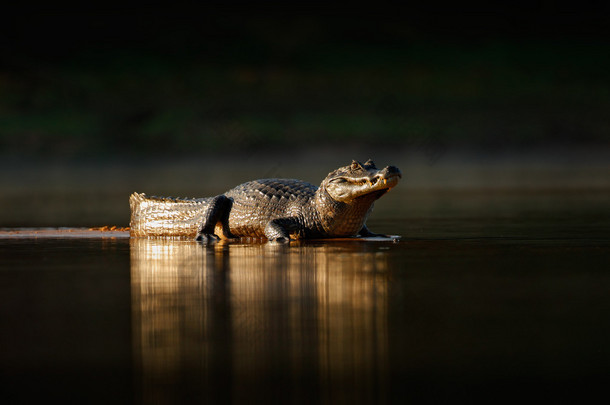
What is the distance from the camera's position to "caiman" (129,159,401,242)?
40.4 ft

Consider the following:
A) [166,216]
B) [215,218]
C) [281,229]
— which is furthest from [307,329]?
[166,216]

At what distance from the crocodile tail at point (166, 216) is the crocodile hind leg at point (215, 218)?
0.54ft

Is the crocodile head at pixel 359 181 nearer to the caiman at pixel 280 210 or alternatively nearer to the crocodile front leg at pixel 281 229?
the caiman at pixel 280 210

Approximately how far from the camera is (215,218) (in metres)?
13.4

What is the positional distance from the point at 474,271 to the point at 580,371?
→ 3874mm

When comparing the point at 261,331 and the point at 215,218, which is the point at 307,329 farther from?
the point at 215,218

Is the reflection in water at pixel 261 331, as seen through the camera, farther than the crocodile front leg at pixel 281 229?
No

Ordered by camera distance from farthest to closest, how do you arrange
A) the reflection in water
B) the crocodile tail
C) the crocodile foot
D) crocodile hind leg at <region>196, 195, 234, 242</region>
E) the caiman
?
1. the crocodile tail
2. crocodile hind leg at <region>196, 195, 234, 242</region>
3. the crocodile foot
4. the caiman
5. the reflection in water

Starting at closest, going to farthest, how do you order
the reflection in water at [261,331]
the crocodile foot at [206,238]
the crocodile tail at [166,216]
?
the reflection in water at [261,331]
the crocodile foot at [206,238]
the crocodile tail at [166,216]

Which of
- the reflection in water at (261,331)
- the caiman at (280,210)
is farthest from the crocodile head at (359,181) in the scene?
the reflection in water at (261,331)

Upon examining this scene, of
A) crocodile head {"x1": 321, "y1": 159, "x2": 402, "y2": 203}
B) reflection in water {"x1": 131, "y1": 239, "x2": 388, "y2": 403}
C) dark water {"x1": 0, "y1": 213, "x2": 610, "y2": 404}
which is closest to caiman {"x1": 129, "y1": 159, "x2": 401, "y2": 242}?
crocodile head {"x1": 321, "y1": 159, "x2": 402, "y2": 203}

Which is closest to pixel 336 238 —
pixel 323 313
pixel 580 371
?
pixel 323 313

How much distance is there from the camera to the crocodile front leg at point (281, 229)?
1231 cm

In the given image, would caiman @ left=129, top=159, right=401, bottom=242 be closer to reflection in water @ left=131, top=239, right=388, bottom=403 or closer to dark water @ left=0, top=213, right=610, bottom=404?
dark water @ left=0, top=213, right=610, bottom=404
